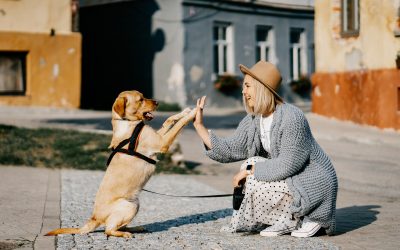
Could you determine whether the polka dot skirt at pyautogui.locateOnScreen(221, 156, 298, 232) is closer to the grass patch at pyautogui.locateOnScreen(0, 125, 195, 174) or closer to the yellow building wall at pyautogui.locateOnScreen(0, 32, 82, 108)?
the grass patch at pyautogui.locateOnScreen(0, 125, 195, 174)

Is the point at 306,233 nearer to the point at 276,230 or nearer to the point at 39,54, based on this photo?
the point at 276,230

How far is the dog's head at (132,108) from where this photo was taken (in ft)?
19.4

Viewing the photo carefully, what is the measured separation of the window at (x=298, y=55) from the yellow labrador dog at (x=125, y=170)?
75.4 feet

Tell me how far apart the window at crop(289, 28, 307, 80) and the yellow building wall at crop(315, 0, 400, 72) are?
982cm

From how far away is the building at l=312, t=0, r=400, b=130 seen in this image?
51.5 feet

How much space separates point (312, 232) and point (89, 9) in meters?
22.4

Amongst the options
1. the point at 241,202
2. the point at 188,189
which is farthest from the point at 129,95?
the point at 188,189

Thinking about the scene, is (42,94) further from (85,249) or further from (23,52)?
(85,249)

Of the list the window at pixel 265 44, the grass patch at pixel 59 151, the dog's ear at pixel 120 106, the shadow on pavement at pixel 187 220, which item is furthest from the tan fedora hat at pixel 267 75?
the window at pixel 265 44

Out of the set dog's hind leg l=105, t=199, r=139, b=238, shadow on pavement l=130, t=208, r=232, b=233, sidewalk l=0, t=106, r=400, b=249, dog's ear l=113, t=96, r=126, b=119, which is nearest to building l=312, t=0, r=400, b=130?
sidewalk l=0, t=106, r=400, b=249

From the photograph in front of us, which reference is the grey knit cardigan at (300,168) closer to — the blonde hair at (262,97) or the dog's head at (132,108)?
the blonde hair at (262,97)

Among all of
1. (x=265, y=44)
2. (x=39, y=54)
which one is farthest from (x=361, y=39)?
(x=265, y=44)

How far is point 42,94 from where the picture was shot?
72.1 ft

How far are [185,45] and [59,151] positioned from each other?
13.5m
